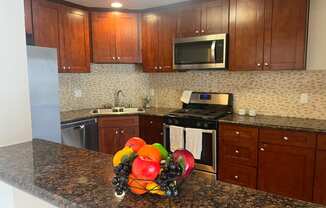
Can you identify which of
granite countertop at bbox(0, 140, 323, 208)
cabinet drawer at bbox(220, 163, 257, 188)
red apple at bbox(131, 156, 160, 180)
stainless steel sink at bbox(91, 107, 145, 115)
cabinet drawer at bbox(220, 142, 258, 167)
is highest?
red apple at bbox(131, 156, 160, 180)

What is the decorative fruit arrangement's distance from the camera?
2.51 ft

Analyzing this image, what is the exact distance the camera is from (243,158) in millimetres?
2939

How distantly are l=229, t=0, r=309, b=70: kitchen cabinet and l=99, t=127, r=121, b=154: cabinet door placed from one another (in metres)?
1.83

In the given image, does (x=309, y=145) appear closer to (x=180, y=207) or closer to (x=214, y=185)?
(x=214, y=185)

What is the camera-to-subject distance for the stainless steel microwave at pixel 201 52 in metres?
3.15

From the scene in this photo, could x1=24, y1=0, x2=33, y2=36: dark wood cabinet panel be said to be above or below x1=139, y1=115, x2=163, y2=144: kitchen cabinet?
above

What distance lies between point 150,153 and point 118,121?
9.36 feet

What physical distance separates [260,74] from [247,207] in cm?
280

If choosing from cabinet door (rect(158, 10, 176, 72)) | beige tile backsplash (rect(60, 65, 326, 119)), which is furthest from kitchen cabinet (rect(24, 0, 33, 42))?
cabinet door (rect(158, 10, 176, 72))

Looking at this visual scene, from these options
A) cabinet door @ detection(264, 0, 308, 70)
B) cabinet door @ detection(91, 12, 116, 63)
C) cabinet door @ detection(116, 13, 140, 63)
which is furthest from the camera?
cabinet door @ detection(116, 13, 140, 63)

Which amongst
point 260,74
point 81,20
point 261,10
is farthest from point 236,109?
point 81,20

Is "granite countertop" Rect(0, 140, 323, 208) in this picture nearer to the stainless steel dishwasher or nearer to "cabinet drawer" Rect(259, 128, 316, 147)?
the stainless steel dishwasher

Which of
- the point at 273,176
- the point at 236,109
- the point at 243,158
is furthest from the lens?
the point at 236,109

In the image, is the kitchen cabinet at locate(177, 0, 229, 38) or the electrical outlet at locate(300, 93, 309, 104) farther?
the kitchen cabinet at locate(177, 0, 229, 38)
